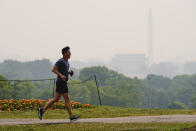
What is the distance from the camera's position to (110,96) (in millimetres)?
112938

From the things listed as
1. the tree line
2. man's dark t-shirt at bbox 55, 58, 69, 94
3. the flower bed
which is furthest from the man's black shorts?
the tree line

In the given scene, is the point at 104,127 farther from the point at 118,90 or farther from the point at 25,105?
the point at 118,90

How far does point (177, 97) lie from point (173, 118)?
132m

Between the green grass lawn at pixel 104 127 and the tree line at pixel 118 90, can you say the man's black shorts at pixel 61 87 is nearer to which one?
the green grass lawn at pixel 104 127

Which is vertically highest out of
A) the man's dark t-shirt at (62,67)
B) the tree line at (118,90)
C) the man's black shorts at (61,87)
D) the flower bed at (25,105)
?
the man's dark t-shirt at (62,67)

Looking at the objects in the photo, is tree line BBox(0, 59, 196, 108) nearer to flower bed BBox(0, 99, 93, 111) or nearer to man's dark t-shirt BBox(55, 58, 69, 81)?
flower bed BBox(0, 99, 93, 111)

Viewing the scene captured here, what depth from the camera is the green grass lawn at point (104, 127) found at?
1001 cm

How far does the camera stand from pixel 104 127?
10398mm

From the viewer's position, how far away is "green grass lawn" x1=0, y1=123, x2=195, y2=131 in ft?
32.8

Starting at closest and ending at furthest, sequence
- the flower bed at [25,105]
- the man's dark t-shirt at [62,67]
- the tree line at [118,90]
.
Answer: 1. the man's dark t-shirt at [62,67]
2. the flower bed at [25,105]
3. the tree line at [118,90]

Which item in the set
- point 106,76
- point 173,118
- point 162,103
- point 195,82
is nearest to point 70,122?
point 173,118

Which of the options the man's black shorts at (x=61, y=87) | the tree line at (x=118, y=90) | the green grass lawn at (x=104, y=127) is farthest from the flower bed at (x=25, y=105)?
the tree line at (x=118, y=90)

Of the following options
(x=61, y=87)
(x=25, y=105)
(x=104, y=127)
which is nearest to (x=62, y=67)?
(x=61, y=87)

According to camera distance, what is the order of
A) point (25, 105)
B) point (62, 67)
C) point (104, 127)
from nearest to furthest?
point (104, 127) → point (62, 67) → point (25, 105)
